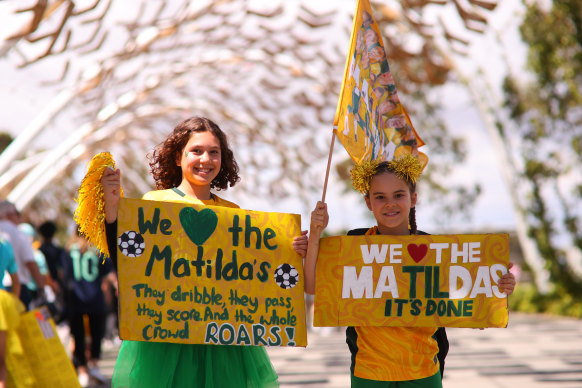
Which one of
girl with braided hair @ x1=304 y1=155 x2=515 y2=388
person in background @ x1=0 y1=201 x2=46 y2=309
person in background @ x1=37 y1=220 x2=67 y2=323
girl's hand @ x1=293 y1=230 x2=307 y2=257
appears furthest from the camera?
person in background @ x1=37 y1=220 x2=67 y2=323

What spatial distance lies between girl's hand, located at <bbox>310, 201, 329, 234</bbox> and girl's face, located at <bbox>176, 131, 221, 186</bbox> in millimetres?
504

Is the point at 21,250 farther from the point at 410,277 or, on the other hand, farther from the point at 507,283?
the point at 507,283

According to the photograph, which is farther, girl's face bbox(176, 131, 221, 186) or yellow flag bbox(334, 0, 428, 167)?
yellow flag bbox(334, 0, 428, 167)

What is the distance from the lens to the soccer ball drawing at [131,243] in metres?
3.06

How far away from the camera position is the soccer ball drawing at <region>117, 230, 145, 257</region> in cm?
306

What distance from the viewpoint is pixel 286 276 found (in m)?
3.17

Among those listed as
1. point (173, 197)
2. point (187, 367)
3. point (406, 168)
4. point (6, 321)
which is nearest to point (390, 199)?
point (406, 168)

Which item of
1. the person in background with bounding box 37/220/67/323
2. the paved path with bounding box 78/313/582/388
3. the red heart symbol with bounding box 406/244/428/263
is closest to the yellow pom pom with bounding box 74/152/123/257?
the red heart symbol with bounding box 406/244/428/263

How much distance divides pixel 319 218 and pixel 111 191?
86cm

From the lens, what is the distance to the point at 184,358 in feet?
10.0

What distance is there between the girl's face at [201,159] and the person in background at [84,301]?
13.7 ft

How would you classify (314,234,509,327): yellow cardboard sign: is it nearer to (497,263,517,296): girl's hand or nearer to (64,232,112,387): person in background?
(497,263,517,296): girl's hand

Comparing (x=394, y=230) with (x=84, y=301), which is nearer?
(x=394, y=230)

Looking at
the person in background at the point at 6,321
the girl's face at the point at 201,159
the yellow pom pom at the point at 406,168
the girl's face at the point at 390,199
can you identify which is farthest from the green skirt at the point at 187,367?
the person in background at the point at 6,321
